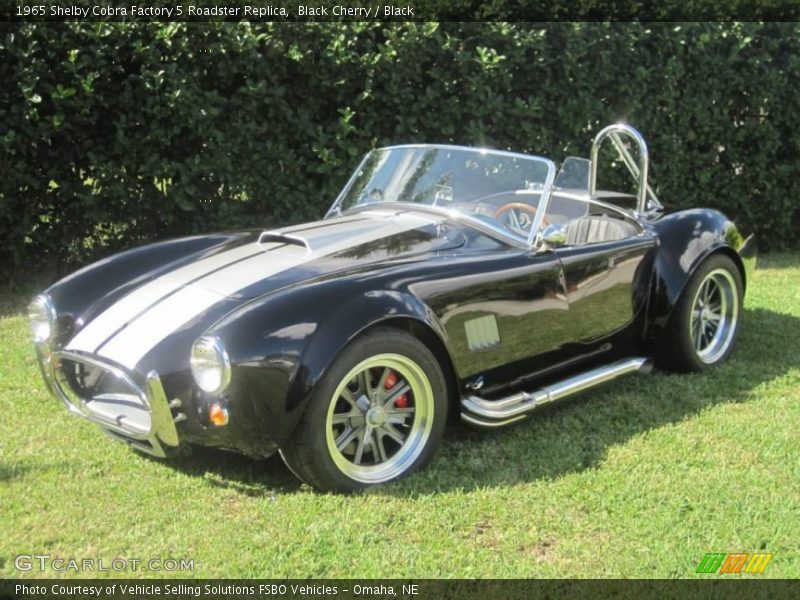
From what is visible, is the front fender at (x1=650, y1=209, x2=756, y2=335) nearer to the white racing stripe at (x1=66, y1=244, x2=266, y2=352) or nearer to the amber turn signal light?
the white racing stripe at (x1=66, y1=244, x2=266, y2=352)

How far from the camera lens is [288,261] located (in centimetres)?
410

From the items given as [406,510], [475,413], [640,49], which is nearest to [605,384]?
[475,413]

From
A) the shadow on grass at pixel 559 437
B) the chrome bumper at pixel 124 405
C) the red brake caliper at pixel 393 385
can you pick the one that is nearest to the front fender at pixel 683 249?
the shadow on grass at pixel 559 437

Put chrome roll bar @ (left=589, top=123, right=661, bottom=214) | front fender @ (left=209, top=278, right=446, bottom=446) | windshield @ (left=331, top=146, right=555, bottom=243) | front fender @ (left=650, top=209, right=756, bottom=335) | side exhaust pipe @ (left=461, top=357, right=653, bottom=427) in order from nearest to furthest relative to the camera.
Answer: front fender @ (left=209, top=278, right=446, bottom=446), side exhaust pipe @ (left=461, top=357, right=653, bottom=427), windshield @ (left=331, top=146, right=555, bottom=243), front fender @ (left=650, top=209, right=756, bottom=335), chrome roll bar @ (left=589, top=123, right=661, bottom=214)

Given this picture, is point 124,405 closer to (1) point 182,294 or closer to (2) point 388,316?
(1) point 182,294

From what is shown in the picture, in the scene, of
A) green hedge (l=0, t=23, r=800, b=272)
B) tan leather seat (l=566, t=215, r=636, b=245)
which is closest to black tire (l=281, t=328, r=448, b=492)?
tan leather seat (l=566, t=215, r=636, b=245)

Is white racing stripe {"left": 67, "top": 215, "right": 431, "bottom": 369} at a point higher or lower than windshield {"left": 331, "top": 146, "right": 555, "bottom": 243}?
lower

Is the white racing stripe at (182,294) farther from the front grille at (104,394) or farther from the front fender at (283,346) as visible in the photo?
the front fender at (283,346)

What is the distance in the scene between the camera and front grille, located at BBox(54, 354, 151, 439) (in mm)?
3562

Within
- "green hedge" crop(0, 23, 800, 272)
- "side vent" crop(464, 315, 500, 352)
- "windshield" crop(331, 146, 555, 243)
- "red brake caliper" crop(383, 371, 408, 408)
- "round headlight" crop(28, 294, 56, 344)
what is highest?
"green hedge" crop(0, 23, 800, 272)

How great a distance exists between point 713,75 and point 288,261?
6109 mm

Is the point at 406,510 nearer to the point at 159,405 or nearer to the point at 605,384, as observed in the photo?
the point at 159,405

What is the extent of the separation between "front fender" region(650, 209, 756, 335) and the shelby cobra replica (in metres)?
0.01

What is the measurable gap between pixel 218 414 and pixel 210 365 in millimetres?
196
